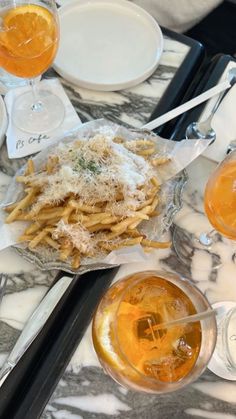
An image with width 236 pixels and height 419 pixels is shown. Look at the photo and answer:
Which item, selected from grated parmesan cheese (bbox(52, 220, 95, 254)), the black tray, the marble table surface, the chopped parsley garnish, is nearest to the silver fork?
the marble table surface

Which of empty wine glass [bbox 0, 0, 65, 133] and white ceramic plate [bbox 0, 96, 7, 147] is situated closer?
empty wine glass [bbox 0, 0, 65, 133]

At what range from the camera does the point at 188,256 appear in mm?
959

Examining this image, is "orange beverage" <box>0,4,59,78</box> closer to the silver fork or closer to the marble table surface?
the marble table surface

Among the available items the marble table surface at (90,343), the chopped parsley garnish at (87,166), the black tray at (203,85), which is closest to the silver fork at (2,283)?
the marble table surface at (90,343)

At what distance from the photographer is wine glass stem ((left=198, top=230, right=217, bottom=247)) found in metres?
0.97

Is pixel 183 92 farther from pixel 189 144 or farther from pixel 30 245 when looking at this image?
pixel 30 245

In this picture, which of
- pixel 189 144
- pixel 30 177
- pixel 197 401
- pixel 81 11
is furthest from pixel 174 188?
pixel 81 11

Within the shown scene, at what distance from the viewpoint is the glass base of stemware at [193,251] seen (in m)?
0.95

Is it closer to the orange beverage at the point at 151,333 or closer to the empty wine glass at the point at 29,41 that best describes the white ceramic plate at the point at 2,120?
the empty wine glass at the point at 29,41

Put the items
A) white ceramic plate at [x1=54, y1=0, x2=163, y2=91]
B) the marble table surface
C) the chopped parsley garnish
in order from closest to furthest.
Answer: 1. the marble table surface
2. the chopped parsley garnish
3. white ceramic plate at [x1=54, y1=0, x2=163, y2=91]

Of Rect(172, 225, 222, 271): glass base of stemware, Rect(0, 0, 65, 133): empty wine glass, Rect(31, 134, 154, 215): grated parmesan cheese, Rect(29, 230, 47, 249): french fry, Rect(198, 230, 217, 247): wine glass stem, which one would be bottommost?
Rect(29, 230, 47, 249): french fry

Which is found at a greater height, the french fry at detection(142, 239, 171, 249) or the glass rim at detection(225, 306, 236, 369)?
the french fry at detection(142, 239, 171, 249)

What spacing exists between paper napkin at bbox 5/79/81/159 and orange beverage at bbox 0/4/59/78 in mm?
129

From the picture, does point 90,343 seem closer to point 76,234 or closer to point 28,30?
point 76,234
